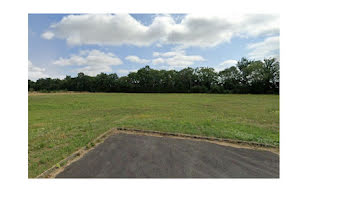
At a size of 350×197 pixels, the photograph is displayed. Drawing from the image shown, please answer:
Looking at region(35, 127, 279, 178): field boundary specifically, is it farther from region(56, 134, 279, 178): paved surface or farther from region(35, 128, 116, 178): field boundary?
region(56, 134, 279, 178): paved surface

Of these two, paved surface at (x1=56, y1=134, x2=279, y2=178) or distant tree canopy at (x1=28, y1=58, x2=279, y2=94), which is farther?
distant tree canopy at (x1=28, y1=58, x2=279, y2=94)

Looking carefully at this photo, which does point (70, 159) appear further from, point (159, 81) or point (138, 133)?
point (159, 81)

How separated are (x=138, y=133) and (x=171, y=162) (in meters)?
2.22

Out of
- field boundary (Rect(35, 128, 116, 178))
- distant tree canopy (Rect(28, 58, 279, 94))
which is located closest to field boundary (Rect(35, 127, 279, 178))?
field boundary (Rect(35, 128, 116, 178))

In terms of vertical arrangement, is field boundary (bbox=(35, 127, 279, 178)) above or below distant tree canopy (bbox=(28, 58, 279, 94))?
below

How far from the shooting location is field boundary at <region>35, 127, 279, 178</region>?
288 cm

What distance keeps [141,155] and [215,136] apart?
2.45m

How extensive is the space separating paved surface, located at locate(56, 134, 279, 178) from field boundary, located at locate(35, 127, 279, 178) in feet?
0.63

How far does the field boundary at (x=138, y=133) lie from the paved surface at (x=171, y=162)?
0.19m

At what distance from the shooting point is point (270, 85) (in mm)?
35219

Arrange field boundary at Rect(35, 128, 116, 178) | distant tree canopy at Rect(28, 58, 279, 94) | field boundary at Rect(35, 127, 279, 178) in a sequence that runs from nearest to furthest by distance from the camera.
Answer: field boundary at Rect(35, 128, 116, 178) → field boundary at Rect(35, 127, 279, 178) → distant tree canopy at Rect(28, 58, 279, 94)

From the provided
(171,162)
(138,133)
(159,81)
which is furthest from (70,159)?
(159,81)

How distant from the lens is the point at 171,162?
313cm
